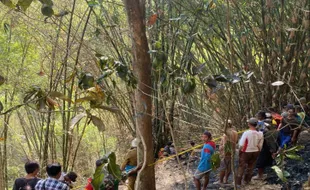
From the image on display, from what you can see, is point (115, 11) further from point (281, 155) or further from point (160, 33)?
point (281, 155)

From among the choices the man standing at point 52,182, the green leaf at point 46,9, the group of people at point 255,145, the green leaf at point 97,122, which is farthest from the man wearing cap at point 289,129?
the green leaf at point 46,9

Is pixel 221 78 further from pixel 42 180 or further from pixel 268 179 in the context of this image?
pixel 268 179

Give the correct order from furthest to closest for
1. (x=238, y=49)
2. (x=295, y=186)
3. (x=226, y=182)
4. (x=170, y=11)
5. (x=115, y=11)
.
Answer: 1. (x=238, y=49)
2. (x=115, y=11)
3. (x=170, y=11)
4. (x=226, y=182)
5. (x=295, y=186)

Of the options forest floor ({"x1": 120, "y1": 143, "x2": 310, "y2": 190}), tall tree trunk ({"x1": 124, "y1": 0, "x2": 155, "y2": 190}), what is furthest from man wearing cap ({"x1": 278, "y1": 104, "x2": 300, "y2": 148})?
tall tree trunk ({"x1": 124, "y1": 0, "x2": 155, "y2": 190})

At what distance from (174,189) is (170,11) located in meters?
2.43

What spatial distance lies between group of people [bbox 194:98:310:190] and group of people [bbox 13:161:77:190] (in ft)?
4.65

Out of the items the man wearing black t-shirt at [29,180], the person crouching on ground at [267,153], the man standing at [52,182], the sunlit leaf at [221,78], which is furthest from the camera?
the person crouching on ground at [267,153]

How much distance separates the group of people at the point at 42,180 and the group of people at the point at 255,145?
4.65ft

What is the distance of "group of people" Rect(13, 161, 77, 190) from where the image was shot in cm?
321

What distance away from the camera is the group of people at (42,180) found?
10.5ft

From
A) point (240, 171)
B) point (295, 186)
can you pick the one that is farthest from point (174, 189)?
point (295, 186)

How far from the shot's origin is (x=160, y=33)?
629 cm

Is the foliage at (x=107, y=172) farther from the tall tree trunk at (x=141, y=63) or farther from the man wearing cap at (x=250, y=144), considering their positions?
the man wearing cap at (x=250, y=144)

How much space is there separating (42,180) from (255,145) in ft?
7.69
